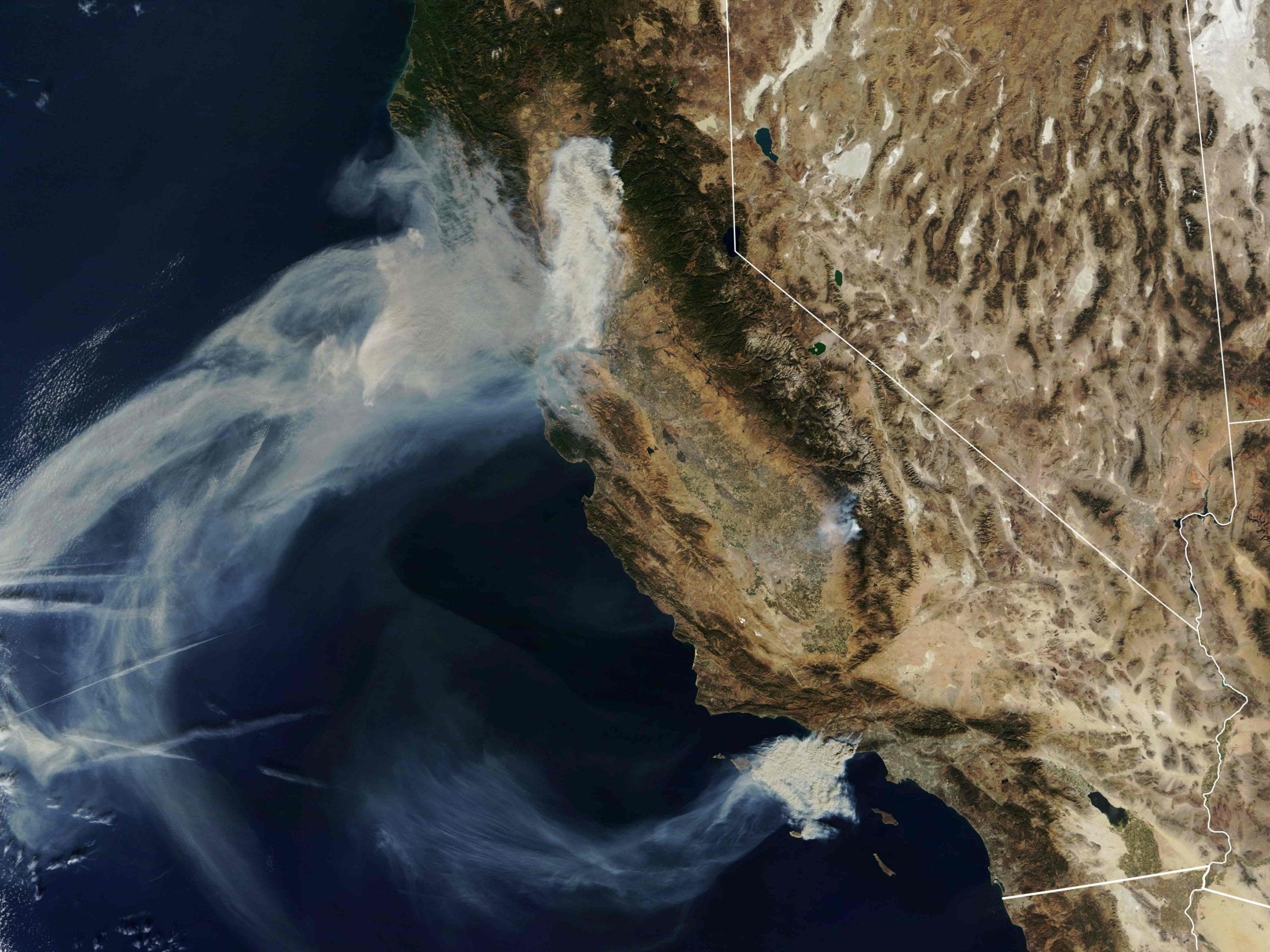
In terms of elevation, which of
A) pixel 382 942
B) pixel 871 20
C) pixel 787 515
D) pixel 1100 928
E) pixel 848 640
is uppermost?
pixel 871 20

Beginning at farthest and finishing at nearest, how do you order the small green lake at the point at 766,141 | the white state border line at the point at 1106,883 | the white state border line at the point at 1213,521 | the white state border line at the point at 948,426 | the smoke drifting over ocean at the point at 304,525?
the white state border line at the point at 1106,883
the smoke drifting over ocean at the point at 304,525
the white state border line at the point at 948,426
the small green lake at the point at 766,141
the white state border line at the point at 1213,521

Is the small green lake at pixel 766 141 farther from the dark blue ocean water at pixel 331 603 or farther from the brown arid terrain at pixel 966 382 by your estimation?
the dark blue ocean water at pixel 331 603

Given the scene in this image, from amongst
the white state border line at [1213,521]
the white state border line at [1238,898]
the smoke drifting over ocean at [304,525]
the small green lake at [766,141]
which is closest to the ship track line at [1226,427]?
the white state border line at [1213,521]

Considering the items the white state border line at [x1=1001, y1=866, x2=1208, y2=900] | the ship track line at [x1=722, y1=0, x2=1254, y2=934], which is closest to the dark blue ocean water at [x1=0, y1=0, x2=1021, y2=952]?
the white state border line at [x1=1001, y1=866, x2=1208, y2=900]

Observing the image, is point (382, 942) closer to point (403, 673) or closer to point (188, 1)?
point (403, 673)

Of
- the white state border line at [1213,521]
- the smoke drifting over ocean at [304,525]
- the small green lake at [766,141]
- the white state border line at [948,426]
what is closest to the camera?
the white state border line at [1213,521]

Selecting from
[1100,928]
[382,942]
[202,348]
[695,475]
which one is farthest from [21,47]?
[1100,928]
